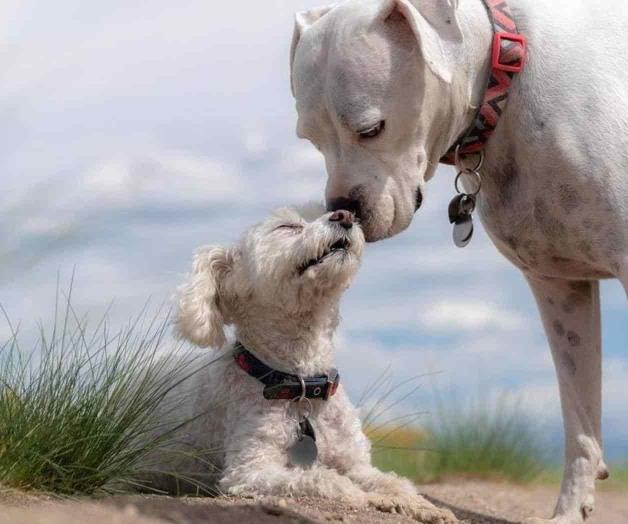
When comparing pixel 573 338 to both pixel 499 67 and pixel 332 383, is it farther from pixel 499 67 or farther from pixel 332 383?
pixel 499 67

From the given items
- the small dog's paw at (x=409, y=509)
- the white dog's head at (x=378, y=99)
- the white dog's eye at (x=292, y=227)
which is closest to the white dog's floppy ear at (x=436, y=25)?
the white dog's head at (x=378, y=99)

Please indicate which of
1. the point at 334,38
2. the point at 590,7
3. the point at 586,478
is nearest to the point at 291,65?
the point at 334,38

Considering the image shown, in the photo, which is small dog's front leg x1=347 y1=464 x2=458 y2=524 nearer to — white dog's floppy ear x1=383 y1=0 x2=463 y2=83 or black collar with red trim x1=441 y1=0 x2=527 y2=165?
black collar with red trim x1=441 y1=0 x2=527 y2=165

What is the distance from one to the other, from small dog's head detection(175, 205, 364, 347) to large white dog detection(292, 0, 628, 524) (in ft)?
0.60

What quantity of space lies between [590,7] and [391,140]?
1331mm

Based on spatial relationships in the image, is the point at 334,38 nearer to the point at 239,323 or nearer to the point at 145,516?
the point at 239,323

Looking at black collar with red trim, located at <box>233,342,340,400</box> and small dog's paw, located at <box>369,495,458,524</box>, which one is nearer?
small dog's paw, located at <box>369,495,458,524</box>

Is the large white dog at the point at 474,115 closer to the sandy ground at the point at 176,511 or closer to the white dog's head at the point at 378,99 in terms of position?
the white dog's head at the point at 378,99

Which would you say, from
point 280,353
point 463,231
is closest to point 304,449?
point 280,353

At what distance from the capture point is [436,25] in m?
5.55

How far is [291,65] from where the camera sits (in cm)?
617

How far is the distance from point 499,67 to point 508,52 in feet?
0.28

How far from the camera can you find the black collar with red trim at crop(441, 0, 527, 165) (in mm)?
5816

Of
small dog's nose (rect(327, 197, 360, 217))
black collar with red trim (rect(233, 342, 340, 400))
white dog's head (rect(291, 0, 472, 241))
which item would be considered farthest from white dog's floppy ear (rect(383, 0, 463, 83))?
black collar with red trim (rect(233, 342, 340, 400))
